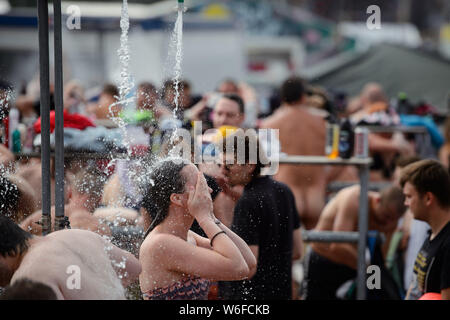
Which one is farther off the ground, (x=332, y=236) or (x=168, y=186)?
(x=168, y=186)

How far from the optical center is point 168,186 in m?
2.42

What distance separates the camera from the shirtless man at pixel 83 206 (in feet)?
8.30

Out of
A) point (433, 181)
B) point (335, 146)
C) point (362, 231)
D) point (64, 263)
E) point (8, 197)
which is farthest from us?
point (335, 146)

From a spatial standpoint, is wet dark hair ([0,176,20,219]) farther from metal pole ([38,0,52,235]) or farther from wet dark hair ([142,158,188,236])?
wet dark hair ([142,158,188,236])

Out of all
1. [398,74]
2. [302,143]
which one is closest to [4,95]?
[302,143]

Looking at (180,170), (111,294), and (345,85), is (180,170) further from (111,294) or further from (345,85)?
(345,85)

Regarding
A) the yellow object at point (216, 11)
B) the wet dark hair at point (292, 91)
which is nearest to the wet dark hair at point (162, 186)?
the wet dark hair at point (292, 91)

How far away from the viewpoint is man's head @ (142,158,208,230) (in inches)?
94.5

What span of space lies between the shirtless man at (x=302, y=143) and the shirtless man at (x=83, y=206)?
7.12 ft

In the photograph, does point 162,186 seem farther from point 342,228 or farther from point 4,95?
point 342,228

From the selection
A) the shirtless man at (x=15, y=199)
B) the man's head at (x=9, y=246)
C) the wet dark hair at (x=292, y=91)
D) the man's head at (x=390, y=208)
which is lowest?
the man's head at (x=390, y=208)

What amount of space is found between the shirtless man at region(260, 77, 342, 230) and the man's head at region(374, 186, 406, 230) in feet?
1.68

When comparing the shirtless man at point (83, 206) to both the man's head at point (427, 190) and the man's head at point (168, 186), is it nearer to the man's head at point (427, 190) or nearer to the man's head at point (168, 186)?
the man's head at point (168, 186)

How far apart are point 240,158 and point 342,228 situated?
1.83 meters
